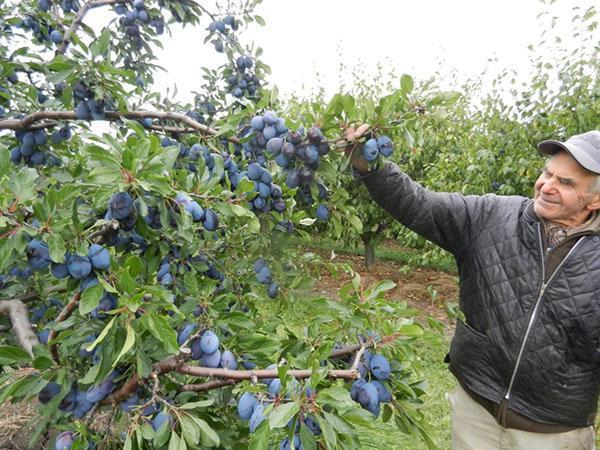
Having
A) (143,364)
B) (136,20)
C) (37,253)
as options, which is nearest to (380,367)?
(143,364)

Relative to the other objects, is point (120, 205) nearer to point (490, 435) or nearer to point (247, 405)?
point (247, 405)

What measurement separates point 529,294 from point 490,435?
653mm

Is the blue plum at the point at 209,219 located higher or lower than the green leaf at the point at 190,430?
higher

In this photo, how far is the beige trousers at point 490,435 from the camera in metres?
1.75

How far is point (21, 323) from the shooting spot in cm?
127

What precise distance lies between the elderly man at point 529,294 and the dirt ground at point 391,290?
1.30m

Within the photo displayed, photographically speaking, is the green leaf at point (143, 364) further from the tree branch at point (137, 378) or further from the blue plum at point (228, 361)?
the blue plum at point (228, 361)

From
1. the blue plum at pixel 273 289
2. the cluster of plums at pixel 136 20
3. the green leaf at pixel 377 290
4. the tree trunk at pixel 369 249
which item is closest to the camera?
the green leaf at pixel 377 290

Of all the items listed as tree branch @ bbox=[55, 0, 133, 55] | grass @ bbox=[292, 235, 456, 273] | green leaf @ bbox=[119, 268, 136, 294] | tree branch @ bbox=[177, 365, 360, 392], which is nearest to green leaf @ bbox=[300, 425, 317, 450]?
tree branch @ bbox=[177, 365, 360, 392]

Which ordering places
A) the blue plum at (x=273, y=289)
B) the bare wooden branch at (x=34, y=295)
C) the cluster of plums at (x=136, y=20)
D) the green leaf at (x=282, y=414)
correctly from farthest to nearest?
the cluster of plums at (x=136, y=20), the blue plum at (x=273, y=289), the bare wooden branch at (x=34, y=295), the green leaf at (x=282, y=414)

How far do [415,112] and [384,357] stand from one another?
65 cm

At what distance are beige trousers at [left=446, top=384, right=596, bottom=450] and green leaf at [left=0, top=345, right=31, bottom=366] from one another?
169 cm

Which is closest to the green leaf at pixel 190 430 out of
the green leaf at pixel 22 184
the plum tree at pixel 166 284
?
the plum tree at pixel 166 284

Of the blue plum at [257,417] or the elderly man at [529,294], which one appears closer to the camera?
the blue plum at [257,417]
